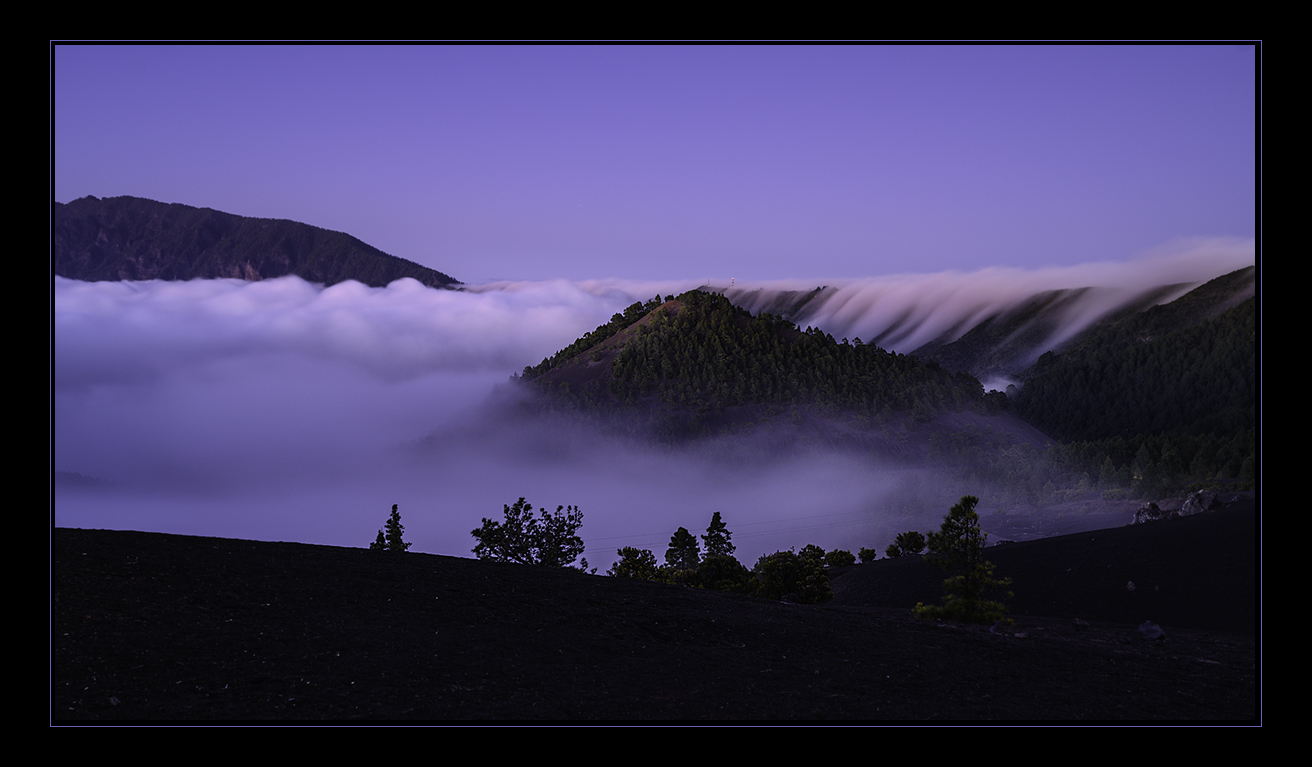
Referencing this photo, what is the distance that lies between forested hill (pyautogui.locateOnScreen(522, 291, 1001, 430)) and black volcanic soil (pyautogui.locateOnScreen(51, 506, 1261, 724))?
138m

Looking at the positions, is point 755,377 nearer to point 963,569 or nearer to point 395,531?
point 395,531

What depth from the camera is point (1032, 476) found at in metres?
114

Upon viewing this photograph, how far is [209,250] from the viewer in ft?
325

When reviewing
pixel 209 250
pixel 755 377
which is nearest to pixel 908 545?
pixel 209 250

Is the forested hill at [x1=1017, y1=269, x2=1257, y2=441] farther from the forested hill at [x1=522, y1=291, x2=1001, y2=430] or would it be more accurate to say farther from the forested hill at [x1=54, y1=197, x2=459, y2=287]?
the forested hill at [x1=54, y1=197, x2=459, y2=287]

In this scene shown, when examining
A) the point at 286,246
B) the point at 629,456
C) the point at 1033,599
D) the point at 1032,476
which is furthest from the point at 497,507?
the point at 1033,599

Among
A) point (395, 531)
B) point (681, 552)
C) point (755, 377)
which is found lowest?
point (681, 552)

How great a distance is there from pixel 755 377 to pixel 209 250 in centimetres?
10448

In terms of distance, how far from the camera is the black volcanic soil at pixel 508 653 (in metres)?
12.6

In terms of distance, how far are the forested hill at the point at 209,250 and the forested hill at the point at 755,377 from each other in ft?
172

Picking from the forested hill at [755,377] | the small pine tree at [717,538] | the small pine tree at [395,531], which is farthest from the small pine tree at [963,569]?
the forested hill at [755,377]

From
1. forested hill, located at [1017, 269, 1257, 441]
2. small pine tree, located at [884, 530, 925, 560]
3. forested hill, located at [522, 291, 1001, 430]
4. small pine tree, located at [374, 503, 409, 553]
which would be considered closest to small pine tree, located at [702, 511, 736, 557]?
small pine tree, located at [884, 530, 925, 560]
